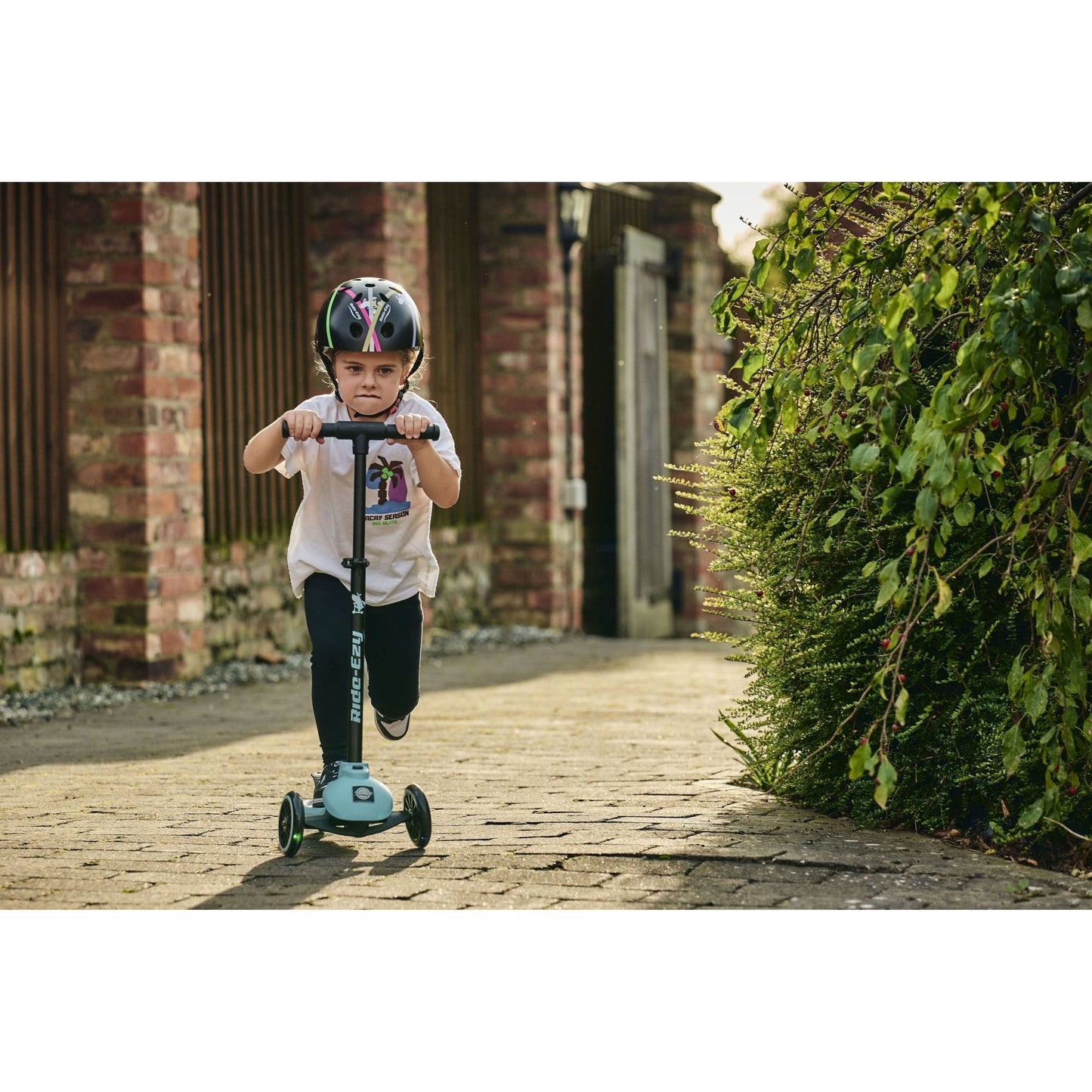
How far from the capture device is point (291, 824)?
399 cm

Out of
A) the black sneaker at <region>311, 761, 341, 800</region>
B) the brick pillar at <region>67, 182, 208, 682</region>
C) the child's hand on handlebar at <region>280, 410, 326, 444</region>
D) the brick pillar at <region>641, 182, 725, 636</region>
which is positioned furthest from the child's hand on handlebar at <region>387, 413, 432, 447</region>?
the brick pillar at <region>641, 182, 725, 636</region>

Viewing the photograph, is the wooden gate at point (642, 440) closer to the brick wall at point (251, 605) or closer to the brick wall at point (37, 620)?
the brick wall at point (251, 605)

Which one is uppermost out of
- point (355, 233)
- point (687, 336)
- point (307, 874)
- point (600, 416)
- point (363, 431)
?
point (355, 233)

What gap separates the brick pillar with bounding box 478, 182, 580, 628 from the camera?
10.7 metres

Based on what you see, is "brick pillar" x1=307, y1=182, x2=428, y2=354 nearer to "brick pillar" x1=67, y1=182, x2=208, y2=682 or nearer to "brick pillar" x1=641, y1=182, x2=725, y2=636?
"brick pillar" x1=67, y1=182, x2=208, y2=682

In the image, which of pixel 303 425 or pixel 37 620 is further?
pixel 37 620

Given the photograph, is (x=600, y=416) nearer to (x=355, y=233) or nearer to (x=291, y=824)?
(x=355, y=233)

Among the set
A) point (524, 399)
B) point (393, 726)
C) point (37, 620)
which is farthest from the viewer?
point (524, 399)

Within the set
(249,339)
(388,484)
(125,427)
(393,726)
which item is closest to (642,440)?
(249,339)

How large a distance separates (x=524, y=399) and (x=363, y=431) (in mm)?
6826

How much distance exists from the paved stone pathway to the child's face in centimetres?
113

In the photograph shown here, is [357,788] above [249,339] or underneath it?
underneath

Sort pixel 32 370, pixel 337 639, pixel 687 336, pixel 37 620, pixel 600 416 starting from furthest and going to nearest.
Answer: pixel 687 336, pixel 600 416, pixel 32 370, pixel 37 620, pixel 337 639

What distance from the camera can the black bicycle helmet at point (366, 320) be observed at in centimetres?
408
